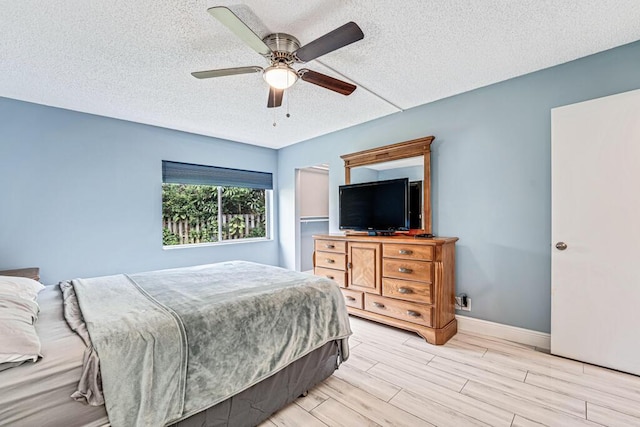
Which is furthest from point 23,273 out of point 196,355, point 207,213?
point 196,355

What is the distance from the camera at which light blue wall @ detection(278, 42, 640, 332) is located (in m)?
2.40

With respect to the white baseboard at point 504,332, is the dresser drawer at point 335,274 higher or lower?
higher

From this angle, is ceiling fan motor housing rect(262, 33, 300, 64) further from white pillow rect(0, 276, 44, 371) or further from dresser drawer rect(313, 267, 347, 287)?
dresser drawer rect(313, 267, 347, 287)

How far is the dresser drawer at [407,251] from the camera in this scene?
268cm

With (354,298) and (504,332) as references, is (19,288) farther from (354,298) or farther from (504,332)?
(504,332)

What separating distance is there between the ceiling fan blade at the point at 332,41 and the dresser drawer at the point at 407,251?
73.7 inches

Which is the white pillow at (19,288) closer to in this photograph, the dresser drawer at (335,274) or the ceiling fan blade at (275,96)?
the ceiling fan blade at (275,96)

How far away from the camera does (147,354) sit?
48.3 inches

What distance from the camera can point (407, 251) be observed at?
281 centimetres

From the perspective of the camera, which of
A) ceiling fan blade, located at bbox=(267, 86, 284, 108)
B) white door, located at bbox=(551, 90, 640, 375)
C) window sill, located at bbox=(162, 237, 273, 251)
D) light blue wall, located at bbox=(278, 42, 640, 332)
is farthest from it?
window sill, located at bbox=(162, 237, 273, 251)

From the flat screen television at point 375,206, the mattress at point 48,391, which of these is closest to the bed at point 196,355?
the mattress at point 48,391

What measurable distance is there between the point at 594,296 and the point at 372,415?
1.95m

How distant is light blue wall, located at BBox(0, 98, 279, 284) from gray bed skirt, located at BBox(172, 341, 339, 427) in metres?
2.86

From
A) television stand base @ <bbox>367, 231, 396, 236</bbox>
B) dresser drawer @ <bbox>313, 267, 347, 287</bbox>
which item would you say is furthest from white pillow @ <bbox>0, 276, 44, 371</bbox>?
television stand base @ <bbox>367, 231, 396, 236</bbox>
